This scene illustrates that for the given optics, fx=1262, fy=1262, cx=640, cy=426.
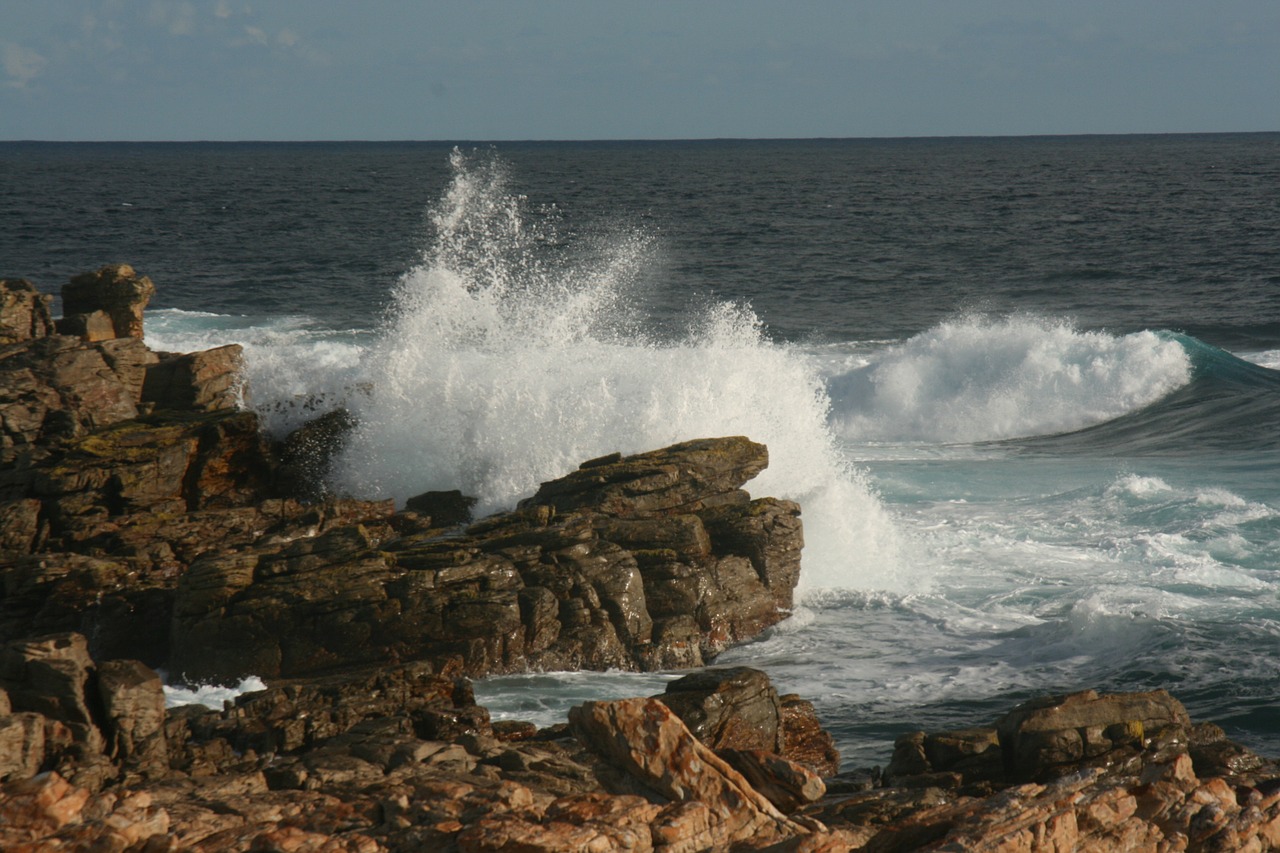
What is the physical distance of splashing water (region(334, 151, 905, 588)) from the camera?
17016 millimetres

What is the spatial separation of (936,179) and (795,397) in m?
88.4

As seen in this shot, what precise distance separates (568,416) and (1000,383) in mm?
13810

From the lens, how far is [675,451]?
50.6ft

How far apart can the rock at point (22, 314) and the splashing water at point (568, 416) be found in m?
4.86

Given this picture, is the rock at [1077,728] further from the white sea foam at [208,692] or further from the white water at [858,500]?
the white sea foam at [208,692]

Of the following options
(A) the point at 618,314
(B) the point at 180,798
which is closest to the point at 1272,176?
(A) the point at 618,314

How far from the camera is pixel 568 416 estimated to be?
17531 mm

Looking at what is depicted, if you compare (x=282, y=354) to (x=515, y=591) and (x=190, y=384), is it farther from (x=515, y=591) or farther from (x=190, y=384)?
(x=515, y=591)

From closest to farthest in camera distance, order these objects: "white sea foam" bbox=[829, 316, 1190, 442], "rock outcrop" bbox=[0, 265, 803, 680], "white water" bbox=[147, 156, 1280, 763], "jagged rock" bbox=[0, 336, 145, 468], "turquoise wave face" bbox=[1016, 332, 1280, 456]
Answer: "rock outcrop" bbox=[0, 265, 803, 680], "white water" bbox=[147, 156, 1280, 763], "jagged rock" bbox=[0, 336, 145, 468], "turquoise wave face" bbox=[1016, 332, 1280, 456], "white sea foam" bbox=[829, 316, 1190, 442]

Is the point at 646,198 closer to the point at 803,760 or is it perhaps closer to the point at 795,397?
the point at 795,397

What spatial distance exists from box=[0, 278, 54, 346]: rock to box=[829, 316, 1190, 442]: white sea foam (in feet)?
49.8

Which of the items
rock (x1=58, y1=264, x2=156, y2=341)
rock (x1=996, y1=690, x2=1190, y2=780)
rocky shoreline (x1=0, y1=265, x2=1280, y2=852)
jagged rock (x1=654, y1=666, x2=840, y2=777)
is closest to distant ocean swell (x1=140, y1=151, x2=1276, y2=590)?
rocky shoreline (x1=0, y1=265, x2=1280, y2=852)

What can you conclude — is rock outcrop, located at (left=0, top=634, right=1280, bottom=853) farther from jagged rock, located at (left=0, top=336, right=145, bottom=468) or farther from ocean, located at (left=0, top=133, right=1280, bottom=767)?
jagged rock, located at (left=0, top=336, right=145, bottom=468)

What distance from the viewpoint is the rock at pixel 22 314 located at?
1830 centimetres
